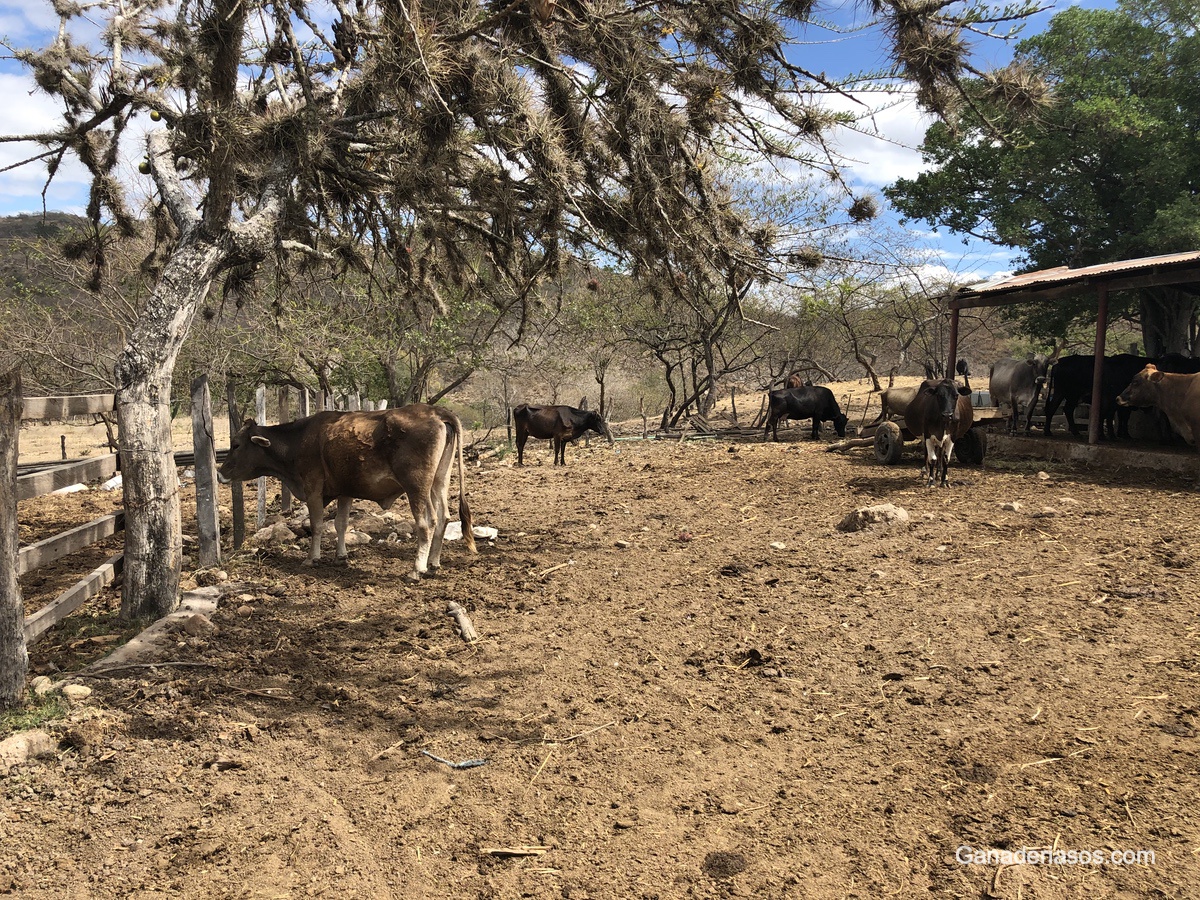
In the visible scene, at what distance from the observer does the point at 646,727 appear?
4.16 m

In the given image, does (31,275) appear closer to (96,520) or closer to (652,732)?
(96,520)

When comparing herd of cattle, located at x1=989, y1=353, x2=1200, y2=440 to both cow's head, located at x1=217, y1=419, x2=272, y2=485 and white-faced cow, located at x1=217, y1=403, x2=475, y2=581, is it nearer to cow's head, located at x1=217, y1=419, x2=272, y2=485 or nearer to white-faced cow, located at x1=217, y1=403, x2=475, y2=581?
white-faced cow, located at x1=217, y1=403, x2=475, y2=581

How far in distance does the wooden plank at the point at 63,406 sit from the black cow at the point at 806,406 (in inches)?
571

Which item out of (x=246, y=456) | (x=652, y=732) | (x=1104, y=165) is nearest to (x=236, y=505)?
(x=246, y=456)

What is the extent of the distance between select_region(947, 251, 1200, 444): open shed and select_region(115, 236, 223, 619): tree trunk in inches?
482

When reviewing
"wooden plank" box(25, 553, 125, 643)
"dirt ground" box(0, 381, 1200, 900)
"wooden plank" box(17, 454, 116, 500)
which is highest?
"wooden plank" box(17, 454, 116, 500)

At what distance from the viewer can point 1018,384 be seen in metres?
16.9

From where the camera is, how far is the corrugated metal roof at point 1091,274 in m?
10.5

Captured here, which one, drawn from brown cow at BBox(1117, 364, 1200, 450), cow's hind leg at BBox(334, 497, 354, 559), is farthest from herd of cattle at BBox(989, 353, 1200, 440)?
cow's hind leg at BBox(334, 497, 354, 559)

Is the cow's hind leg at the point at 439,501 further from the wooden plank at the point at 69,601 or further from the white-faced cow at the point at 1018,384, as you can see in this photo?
the white-faced cow at the point at 1018,384

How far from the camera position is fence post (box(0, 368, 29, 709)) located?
377 centimetres

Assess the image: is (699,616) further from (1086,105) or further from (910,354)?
(910,354)

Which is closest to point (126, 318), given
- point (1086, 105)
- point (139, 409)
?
point (139, 409)

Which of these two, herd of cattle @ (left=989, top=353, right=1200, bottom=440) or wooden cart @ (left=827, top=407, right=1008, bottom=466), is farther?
wooden cart @ (left=827, top=407, right=1008, bottom=466)
